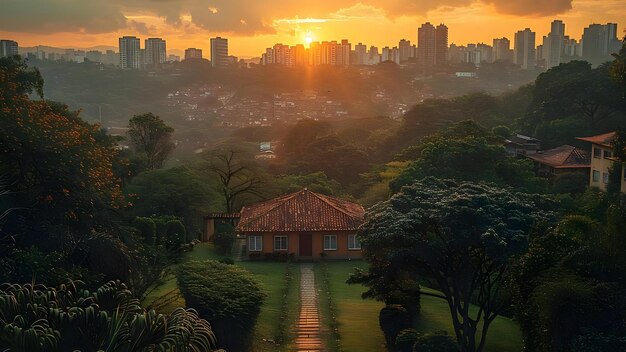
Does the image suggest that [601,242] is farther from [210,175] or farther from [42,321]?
[210,175]

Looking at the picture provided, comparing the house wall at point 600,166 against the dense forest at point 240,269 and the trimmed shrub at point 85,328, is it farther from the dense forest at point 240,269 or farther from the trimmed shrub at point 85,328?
the trimmed shrub at point 85,328

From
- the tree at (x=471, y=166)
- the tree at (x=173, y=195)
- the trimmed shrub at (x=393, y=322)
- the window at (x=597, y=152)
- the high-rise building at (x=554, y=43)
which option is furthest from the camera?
the high-rise building at (x=554, y=43)

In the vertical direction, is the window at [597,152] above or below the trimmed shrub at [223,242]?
above

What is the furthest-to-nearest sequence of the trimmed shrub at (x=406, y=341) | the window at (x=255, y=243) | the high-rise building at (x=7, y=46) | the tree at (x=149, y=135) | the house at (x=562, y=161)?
the high-rise building at (x=7, y=46), the tree at (x=149, y=135), the house at (x=562, y=161), the window at (x=255, y=243), the trimmed shrub at (x=406, y=341)

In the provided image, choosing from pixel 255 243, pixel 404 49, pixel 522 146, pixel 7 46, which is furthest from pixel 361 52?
pixel 255 243

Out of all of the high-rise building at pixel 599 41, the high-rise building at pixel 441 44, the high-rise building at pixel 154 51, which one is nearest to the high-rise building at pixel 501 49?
the high-rise building at pixel 441 44

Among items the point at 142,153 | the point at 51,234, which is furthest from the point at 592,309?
the point at 142,153

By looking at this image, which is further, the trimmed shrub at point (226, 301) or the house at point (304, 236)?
the house at point (304, 236)
